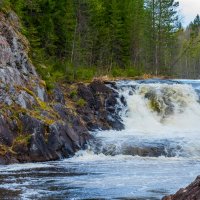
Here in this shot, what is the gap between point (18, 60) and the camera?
2327cm

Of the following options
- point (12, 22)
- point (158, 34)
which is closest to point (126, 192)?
point (12, 22)

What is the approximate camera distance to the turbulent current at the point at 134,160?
1208cm

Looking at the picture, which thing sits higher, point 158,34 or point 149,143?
point 158,34

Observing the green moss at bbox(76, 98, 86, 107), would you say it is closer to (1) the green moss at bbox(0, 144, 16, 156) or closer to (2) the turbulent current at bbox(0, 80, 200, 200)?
(2) the turbulent current at bbox(0, 80, 200, 200)

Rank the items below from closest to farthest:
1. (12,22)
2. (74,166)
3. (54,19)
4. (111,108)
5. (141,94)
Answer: (74,166) → (12,22) → (111,108) → (141,94) → (54,19)

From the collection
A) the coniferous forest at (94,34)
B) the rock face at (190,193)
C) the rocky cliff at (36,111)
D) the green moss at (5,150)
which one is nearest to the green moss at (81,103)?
the rocky cliff at (36,111)

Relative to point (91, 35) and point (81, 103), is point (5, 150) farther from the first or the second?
point (91, 35)

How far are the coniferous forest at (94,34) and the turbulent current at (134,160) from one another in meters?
4.96

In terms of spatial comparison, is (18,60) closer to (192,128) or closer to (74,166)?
(74,166)

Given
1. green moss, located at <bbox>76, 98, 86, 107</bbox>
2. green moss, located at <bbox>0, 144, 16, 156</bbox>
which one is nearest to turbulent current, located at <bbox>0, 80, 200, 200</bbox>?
green moss, located at <bbox>0, 144, 16, 156</bbox>

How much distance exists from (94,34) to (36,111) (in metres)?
27.4

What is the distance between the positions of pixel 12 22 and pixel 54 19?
12.4 meters

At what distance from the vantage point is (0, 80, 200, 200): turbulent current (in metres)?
12.1

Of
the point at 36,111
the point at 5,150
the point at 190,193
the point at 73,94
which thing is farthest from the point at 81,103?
the point at 190,193
